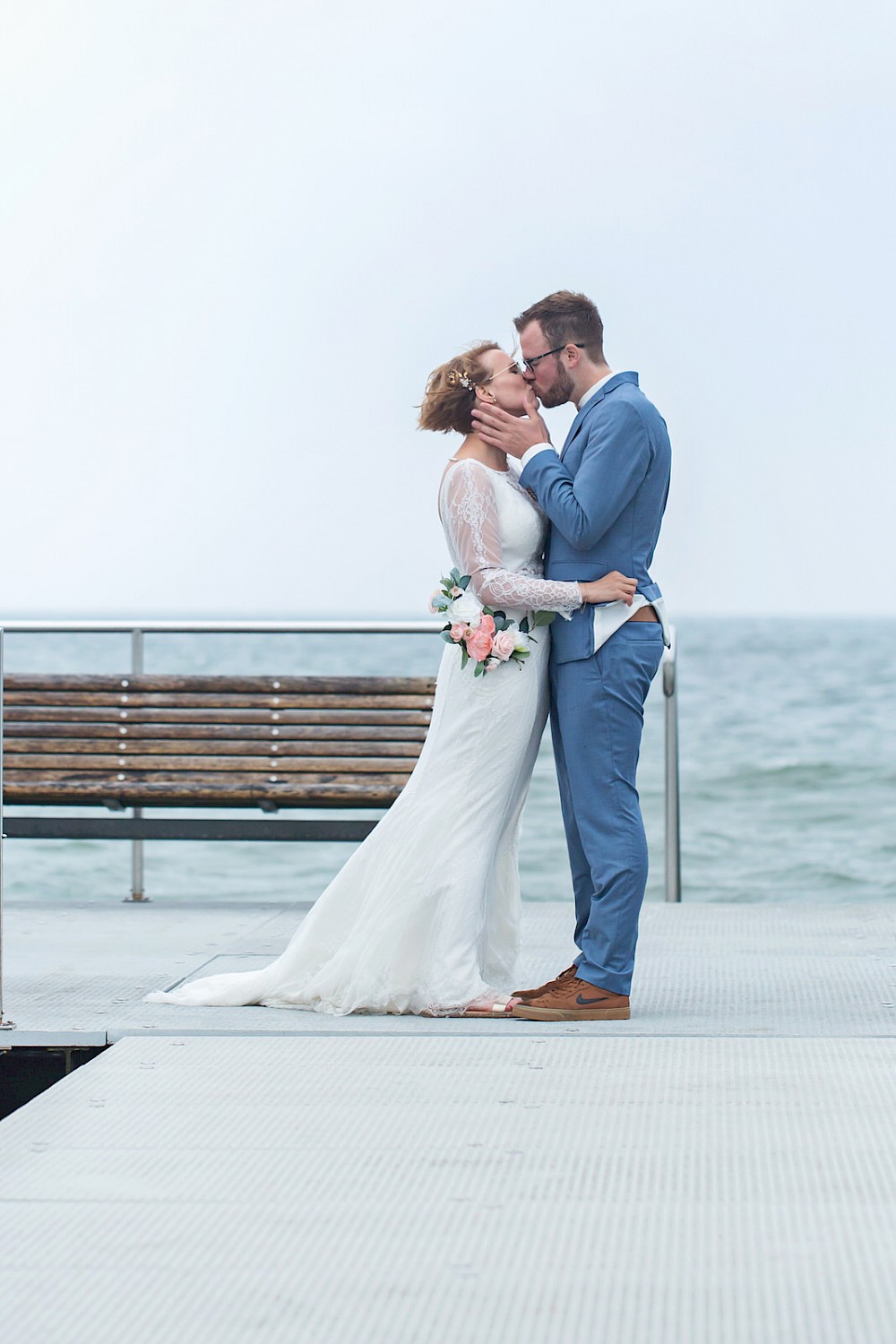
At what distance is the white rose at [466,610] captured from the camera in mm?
3492

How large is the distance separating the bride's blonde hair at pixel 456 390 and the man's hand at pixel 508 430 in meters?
0.08

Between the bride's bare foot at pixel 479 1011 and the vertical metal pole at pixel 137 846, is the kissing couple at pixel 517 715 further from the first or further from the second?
the vertical metal pole at pixel 137 846

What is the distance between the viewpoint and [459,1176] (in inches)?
90.7

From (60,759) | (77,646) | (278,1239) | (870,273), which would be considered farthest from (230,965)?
(77,646)

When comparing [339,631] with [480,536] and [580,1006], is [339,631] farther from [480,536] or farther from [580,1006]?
[580,1006]

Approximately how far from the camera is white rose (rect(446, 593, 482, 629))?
3.49 metres

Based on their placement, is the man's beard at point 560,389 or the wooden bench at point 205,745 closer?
the man's beard at point 560,389

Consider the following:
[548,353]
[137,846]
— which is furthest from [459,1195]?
[137,846]

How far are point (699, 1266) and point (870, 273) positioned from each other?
34996 mm

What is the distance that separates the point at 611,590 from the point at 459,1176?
1.38 metres

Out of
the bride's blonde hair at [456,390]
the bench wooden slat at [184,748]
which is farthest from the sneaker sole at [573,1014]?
the bench wooden slat at [184,748]

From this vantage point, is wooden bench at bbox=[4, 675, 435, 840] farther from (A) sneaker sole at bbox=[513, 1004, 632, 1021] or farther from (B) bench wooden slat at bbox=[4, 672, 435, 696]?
(A) sneaker sole at bbox=[513, 1004, 632, 1021]

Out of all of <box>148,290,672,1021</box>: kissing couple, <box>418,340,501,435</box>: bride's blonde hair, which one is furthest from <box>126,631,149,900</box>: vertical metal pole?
<box>418,340,501,435</box>: bride's blonde hair

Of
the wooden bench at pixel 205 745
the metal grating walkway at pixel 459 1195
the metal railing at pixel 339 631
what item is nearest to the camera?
the metal grating walkway at pixel 459 1195
